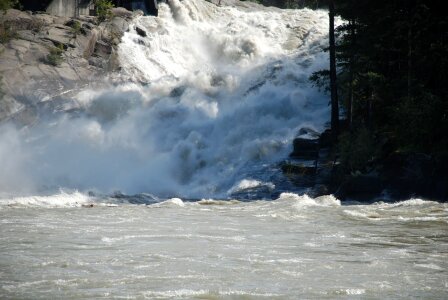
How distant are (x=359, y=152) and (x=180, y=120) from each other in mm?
11637

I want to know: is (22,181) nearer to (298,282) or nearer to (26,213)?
(26,213)

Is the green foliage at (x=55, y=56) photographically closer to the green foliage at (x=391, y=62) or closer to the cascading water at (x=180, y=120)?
the cascading water at (x=180, y=120)

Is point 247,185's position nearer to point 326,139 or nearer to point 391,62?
point 326,139

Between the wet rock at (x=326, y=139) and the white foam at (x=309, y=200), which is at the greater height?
the wet rock at (x=326, y=139)

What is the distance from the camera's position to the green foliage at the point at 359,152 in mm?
25797

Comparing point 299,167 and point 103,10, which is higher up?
point 103,10

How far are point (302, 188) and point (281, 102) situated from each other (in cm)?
918

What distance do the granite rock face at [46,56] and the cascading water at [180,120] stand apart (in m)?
1.20

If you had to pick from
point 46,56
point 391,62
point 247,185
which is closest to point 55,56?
point 46,56

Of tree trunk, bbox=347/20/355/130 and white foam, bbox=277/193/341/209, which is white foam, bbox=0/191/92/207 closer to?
white foam, bbox=277/193/341/209

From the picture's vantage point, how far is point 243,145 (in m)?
31.7

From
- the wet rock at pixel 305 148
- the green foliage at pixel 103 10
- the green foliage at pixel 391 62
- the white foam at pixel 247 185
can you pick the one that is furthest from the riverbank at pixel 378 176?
the green foliage at pixel 103 10

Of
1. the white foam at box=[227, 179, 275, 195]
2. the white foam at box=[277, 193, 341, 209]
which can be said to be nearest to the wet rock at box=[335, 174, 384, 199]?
the white foam at box=[277, 193, 341, 209]

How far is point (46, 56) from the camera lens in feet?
132
